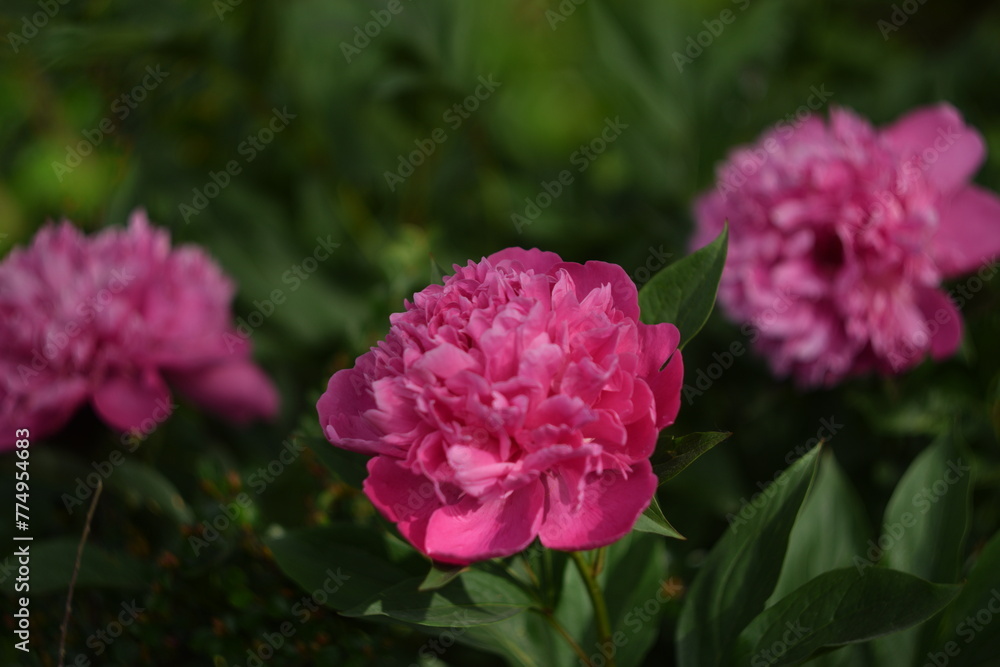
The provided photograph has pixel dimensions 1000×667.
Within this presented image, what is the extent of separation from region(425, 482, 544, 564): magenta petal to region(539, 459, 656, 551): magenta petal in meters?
0.01

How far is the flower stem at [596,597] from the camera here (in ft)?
1.75

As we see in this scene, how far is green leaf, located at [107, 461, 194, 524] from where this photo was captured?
87 cm

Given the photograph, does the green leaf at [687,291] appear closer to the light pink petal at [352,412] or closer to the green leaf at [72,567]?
the light pink petal at [352,412]

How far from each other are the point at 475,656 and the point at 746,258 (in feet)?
1.75

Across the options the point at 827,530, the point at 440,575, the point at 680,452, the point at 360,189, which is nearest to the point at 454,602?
the point at 440,575

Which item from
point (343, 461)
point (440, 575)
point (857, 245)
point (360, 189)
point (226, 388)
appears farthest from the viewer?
point (360, 189)

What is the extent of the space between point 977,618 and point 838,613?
0.20m

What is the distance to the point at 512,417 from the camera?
18.7 inches

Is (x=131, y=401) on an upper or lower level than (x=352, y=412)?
lower

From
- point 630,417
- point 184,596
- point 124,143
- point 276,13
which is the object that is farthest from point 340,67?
point 630,417

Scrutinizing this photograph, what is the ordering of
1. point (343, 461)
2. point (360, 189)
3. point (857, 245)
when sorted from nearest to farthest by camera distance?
point (343, 461) < point (857, 245) < point (360, 189)

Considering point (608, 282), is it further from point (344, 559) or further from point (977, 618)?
point (977, 618)

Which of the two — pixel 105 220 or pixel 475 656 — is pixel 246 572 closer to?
pixel 475 656

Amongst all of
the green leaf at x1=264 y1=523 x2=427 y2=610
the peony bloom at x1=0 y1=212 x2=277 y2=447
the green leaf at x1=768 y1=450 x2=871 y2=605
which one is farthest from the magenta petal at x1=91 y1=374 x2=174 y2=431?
the green leaf at x1=768 y1=450 x2=871 y2=605
